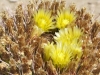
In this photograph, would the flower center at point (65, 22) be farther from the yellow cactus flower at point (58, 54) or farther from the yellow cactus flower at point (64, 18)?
the yellow cactus flower at point (58, 54)

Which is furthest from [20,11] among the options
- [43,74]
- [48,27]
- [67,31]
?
[43,74]

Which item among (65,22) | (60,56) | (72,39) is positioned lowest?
(60,56)

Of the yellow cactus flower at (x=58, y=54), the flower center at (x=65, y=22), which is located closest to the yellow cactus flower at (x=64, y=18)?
the flower center at (x=65, y=22)

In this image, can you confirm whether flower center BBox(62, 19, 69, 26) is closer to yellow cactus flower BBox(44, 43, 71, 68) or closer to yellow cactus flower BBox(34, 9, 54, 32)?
yellow cactus flower BBox(34, 9, 54, 32)

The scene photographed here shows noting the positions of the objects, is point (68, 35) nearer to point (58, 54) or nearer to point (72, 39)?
point (72, 39)

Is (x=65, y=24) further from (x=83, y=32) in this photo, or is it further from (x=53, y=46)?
(x=53, y=46)

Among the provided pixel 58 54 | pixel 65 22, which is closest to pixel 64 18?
pixel 65 22
